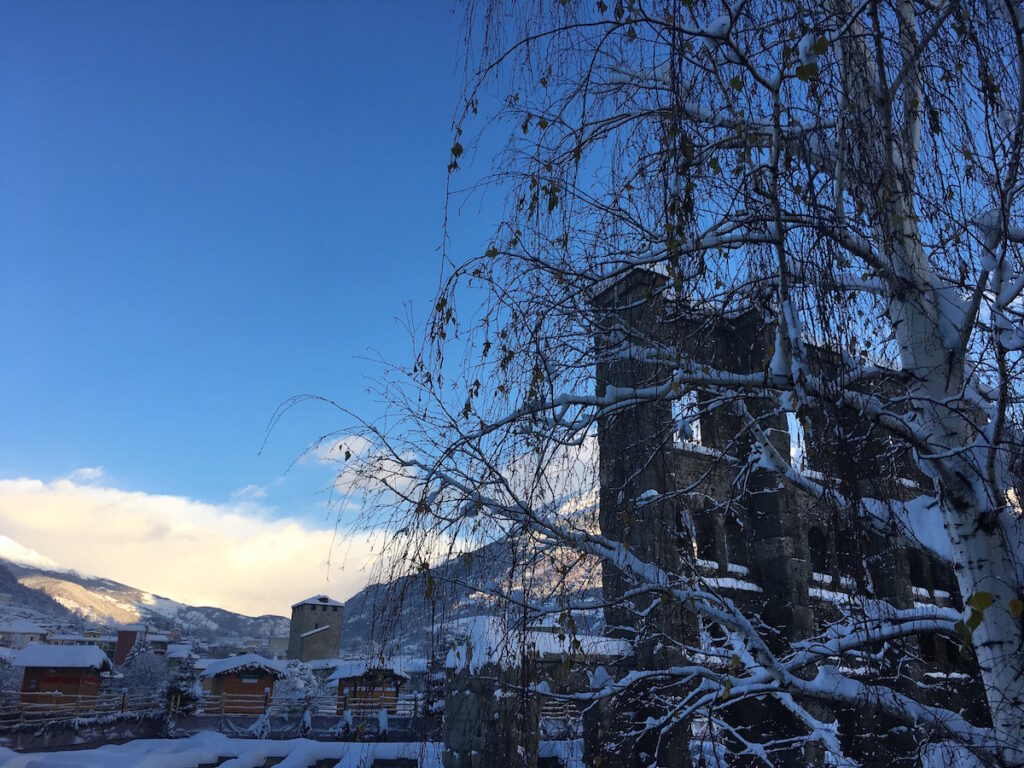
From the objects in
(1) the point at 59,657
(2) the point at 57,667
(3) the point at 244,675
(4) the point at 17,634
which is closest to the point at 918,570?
(3) the point at 244,675

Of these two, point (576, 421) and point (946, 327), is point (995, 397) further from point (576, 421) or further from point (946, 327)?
point (576, 421)

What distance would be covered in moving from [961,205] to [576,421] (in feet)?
7.54

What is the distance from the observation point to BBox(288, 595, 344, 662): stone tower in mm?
60312

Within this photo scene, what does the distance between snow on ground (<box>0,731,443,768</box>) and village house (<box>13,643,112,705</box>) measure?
55.7 feet

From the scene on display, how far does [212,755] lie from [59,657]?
2119 cm

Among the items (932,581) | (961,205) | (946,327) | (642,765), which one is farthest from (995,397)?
(932,581)

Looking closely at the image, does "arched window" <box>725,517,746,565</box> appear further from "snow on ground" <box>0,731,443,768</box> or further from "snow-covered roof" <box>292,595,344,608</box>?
"snow-covered roof" <box>292,595,344,608</box>

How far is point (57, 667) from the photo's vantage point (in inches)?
1326

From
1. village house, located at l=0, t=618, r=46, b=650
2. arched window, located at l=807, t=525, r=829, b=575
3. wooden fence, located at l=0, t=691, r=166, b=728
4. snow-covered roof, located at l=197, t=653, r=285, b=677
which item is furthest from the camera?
village house, located at l=0, t=618, r=46, b=650

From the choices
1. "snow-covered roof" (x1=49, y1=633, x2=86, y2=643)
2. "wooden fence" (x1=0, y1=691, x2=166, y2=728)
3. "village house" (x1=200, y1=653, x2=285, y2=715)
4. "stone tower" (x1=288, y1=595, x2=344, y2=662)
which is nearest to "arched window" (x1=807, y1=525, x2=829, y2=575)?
"wooden fence" (x1=0, y1=691, x2=166, y2=728)

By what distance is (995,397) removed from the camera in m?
3.59

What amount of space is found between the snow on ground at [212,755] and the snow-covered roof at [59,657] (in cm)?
1670

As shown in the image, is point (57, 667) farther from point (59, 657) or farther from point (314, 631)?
point (314, 631)

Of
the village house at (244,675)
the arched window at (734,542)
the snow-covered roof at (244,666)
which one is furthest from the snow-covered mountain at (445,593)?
the village house at (244,675)
